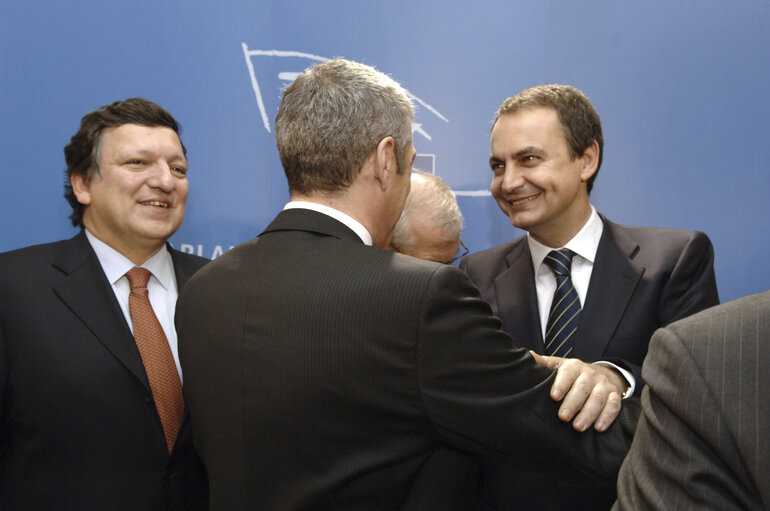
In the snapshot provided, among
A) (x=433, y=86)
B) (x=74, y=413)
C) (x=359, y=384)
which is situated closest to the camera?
(x=359, y=384)

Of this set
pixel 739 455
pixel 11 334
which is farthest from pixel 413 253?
pixel 739 455

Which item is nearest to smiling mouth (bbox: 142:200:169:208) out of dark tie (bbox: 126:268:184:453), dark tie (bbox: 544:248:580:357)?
dark tie (bbox: 126:268:184:453)

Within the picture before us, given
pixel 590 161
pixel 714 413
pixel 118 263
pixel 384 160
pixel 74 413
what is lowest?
pixel 74 413

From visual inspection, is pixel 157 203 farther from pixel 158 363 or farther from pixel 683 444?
pixel 683 444

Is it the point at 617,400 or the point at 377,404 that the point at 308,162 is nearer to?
the point at 377,404

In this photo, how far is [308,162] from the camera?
4.31 feet

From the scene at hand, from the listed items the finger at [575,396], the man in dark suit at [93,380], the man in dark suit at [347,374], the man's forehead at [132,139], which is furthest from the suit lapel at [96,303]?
the finger at [575,396]

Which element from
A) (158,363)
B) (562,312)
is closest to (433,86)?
(562,312)

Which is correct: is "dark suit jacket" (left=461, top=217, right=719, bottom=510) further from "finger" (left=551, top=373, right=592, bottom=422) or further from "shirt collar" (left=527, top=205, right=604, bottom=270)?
"finger" (left=551, top=373, right=592, bottom=422)

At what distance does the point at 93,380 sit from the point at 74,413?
0.10 metres

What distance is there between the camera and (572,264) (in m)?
2.01

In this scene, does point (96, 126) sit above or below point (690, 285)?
above

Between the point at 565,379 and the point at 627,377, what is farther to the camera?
the point at 627,377

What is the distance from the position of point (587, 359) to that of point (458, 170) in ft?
3.54
